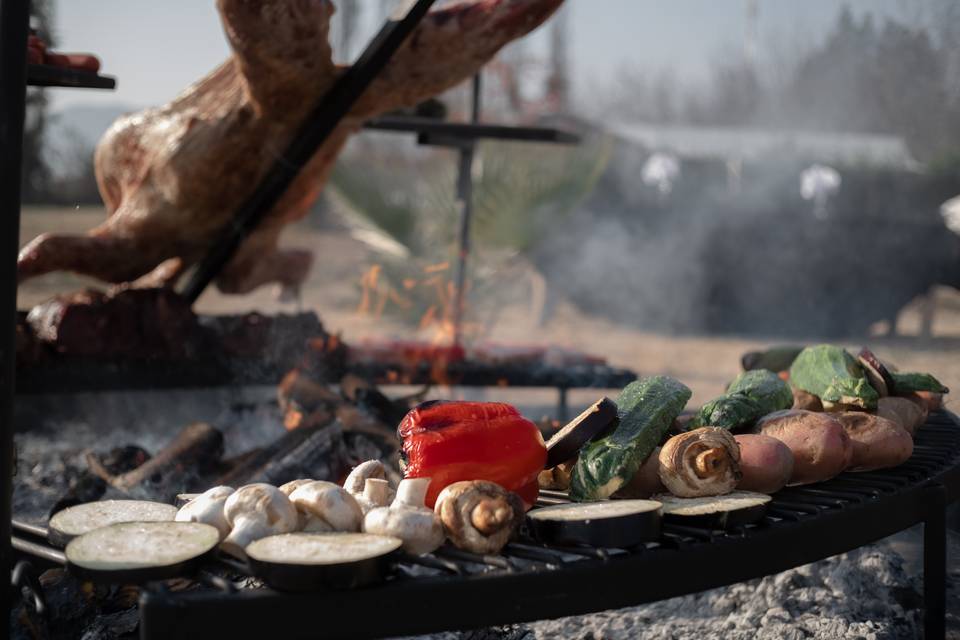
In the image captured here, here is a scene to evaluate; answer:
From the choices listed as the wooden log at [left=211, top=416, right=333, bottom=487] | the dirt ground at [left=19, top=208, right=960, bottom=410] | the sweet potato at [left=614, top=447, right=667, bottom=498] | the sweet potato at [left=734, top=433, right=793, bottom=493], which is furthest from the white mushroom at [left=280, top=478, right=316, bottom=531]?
the dirt ground at [left=19, top=208, right=960, bottom=410]

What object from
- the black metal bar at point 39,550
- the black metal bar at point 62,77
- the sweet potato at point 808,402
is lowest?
the black metal bar at point 39,550

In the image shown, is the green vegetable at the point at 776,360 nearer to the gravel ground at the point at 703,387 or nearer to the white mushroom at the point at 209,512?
the gravel ground at the point at 703,387

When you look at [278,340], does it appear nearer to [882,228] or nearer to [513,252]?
[513,252]

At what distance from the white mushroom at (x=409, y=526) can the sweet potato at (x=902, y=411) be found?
1692mm

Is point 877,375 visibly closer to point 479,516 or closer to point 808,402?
point 808,402

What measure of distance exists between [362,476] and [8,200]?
3.14ft

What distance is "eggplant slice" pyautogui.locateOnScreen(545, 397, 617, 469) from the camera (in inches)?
89.4

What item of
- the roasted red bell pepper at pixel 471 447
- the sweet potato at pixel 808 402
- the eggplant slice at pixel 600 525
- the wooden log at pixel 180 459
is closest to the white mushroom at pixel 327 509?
the roasted red bell pepper at pixel 471 447

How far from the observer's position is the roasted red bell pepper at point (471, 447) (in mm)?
2152

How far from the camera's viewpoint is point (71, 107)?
17297 mm

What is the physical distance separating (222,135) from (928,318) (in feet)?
35.4

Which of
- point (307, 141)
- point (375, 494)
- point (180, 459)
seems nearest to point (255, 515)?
point (375, 494)

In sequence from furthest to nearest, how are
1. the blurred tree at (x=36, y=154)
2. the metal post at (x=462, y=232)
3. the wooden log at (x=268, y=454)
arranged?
the blurred tree at (x=36, y=154) → the metal post at (x=462, y=232) → the wooden log at (x=268, y=454)

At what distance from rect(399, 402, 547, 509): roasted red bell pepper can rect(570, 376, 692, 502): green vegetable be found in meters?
0.11
